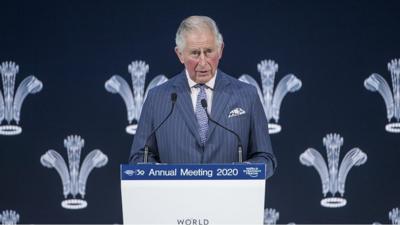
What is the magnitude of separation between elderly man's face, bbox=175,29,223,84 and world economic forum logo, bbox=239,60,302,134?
1293mm

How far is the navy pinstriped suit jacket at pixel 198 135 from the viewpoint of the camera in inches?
138

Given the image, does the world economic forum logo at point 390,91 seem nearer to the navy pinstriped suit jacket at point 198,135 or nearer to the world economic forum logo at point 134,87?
the world economic forum logo at point 134,87

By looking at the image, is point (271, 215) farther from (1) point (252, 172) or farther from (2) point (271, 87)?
(1) point (252, 172)

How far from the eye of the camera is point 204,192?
288cm

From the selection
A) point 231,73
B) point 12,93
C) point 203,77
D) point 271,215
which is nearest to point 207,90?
point 203,77

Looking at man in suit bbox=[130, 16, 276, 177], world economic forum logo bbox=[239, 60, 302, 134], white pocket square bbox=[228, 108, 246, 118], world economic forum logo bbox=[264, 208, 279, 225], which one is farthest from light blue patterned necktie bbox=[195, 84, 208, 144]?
world economic forum logo bbox=[264, 208, 279, 225]

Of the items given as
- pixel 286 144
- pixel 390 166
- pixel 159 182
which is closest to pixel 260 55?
pixel 286 144

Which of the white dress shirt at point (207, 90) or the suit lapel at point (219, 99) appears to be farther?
the white dress shirt at point (207, 90)

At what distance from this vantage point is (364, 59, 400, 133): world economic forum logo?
492cm

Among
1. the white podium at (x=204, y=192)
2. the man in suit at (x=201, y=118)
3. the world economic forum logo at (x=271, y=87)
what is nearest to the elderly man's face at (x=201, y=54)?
the man in suit at (x=201, y=118)

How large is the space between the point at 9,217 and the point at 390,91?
2541 mm

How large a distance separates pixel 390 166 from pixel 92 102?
193 cm

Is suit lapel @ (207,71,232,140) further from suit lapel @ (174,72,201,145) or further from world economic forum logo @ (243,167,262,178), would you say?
world economic forum logo @ (243,167,262,178)

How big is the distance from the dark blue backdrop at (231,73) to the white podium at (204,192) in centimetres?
207
